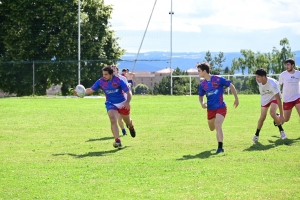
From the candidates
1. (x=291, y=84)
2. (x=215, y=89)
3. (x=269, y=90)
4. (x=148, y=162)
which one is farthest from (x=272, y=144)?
(x=148, y=162)

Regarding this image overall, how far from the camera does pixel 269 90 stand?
14.8m

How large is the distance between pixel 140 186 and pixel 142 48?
3847cm

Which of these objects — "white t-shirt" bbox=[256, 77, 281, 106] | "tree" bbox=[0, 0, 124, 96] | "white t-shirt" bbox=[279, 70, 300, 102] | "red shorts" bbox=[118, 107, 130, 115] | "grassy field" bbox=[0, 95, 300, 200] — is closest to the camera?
"grassy field" bbox=[0, 95, 300, 200]

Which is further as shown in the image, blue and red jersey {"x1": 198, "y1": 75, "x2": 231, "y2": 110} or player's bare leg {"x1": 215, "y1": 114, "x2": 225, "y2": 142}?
blue and red jersey {"x1": 198, "y1": 75, "x2": 231, "y2": 110}

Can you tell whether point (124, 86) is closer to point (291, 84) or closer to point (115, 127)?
point (115, 127)

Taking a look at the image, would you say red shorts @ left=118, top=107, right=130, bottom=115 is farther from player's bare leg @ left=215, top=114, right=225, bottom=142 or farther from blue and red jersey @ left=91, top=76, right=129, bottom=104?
player's bare leg @ left=215, top=114, right=225, bottom=142

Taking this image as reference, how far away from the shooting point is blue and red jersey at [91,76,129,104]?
13.9 m

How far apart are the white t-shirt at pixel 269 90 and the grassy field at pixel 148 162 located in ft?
3.36

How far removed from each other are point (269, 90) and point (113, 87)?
3900mm

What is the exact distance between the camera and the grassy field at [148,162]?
27.9ft

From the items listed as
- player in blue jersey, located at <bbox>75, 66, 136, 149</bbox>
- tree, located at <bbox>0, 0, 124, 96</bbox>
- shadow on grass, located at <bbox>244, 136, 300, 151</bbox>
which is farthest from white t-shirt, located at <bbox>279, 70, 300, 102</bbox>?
tree, located at <bbox>0, 0, 124, 96</bbox>

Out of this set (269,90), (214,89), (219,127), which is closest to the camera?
(219,127)

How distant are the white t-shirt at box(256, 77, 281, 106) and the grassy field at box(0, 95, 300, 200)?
1.02 metres

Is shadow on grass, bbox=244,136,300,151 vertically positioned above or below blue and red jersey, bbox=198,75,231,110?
below
